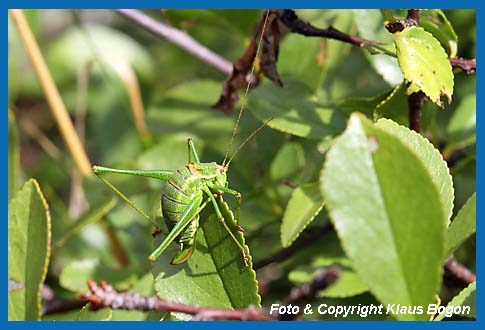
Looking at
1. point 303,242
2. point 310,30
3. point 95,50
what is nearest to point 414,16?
point 310,30

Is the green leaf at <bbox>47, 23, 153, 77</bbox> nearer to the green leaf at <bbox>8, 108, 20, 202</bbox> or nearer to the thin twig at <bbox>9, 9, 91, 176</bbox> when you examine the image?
the thin twig at <bbox>9, 9, 91, 176</bbox>

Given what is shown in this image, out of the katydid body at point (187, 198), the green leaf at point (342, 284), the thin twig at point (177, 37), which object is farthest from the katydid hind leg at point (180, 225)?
the thin twig at point (177, 37)

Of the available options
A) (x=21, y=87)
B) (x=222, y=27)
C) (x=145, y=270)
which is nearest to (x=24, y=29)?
(x=222, y=27)

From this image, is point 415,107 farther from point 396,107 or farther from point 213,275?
point 213,275

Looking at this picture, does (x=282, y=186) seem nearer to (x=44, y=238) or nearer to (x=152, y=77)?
(x=44, y=238)

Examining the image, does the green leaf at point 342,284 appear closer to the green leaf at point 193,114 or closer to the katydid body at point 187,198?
the katydid body at point 187,198

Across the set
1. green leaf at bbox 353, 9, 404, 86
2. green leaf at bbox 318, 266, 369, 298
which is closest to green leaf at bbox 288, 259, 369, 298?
green leaf at bbox 318, 266, 369, 298
